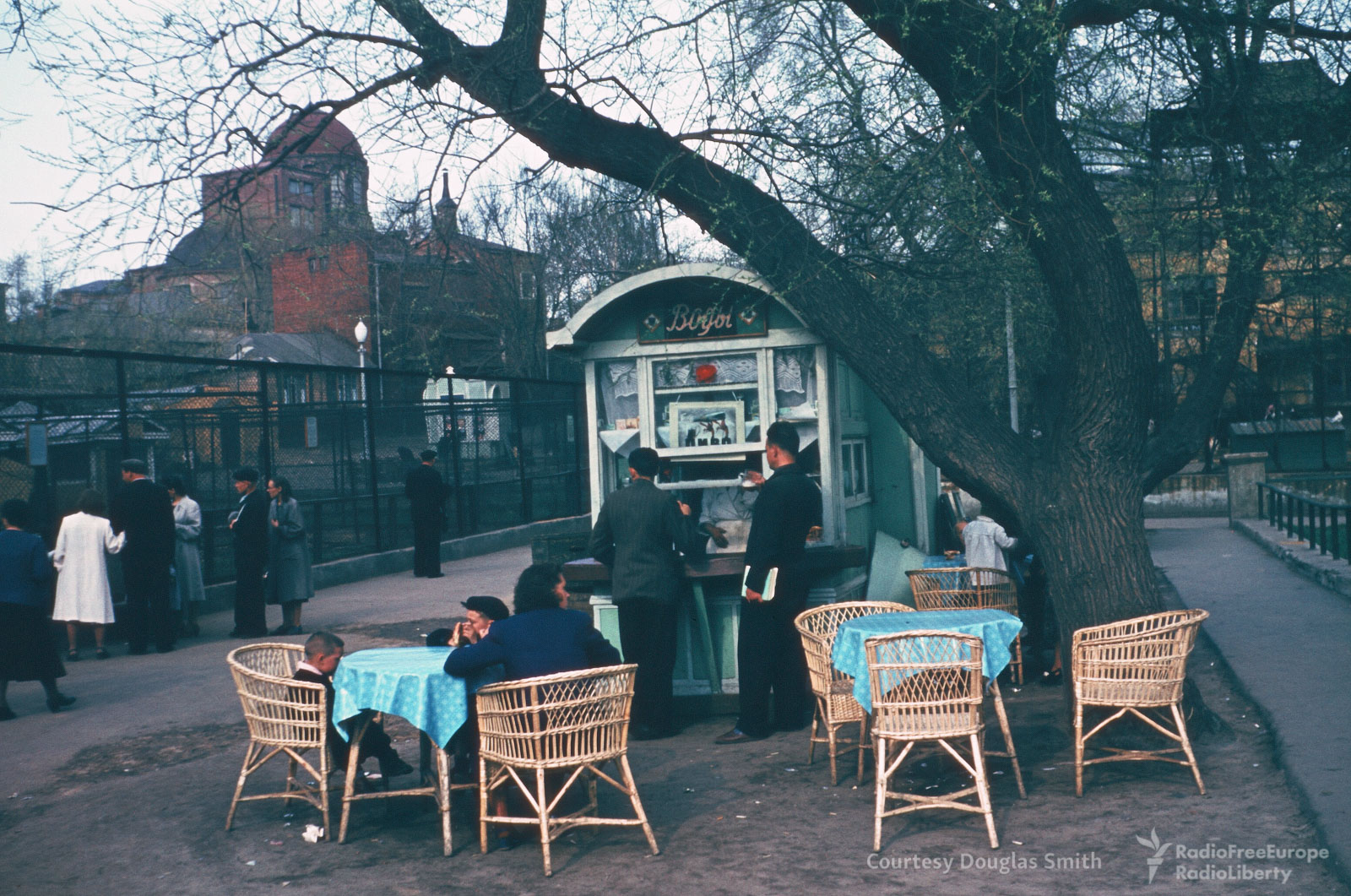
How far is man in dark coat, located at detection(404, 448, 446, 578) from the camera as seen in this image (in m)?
16.4

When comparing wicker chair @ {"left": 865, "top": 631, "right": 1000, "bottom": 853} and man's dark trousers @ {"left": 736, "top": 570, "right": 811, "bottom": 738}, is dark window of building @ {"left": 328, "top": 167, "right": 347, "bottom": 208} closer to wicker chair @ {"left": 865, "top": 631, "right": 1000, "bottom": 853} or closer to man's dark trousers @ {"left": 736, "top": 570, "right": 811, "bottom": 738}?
man's dark trousers @ {"left": 736, "top": 570, "right": 811, "bottom": 738}

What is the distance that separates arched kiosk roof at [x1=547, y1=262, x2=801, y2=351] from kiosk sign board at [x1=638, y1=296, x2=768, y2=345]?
8 cm

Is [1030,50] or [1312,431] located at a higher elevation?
[1030,50]

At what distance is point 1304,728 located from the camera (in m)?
6.61

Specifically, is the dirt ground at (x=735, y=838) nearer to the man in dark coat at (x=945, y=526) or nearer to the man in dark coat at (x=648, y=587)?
the man in dark coat at (x=648, y=587)

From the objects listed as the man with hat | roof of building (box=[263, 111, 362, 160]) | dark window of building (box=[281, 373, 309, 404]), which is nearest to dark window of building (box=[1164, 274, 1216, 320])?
the man with hat

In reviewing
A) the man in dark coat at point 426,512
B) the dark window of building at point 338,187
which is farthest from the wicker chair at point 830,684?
the man in dark coat at point 426,512

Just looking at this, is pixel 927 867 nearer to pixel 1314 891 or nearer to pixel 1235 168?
pixel 1314 891

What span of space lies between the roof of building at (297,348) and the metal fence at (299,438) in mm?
19084

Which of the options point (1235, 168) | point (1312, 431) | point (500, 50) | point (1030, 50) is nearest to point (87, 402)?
point (500, 50)

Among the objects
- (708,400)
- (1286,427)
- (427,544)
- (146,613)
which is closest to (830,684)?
(708,400)

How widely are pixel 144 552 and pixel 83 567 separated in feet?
2.46

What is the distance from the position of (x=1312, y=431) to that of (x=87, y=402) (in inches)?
946

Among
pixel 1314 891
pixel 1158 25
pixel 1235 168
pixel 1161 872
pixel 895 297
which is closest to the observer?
pixel 1314 891
